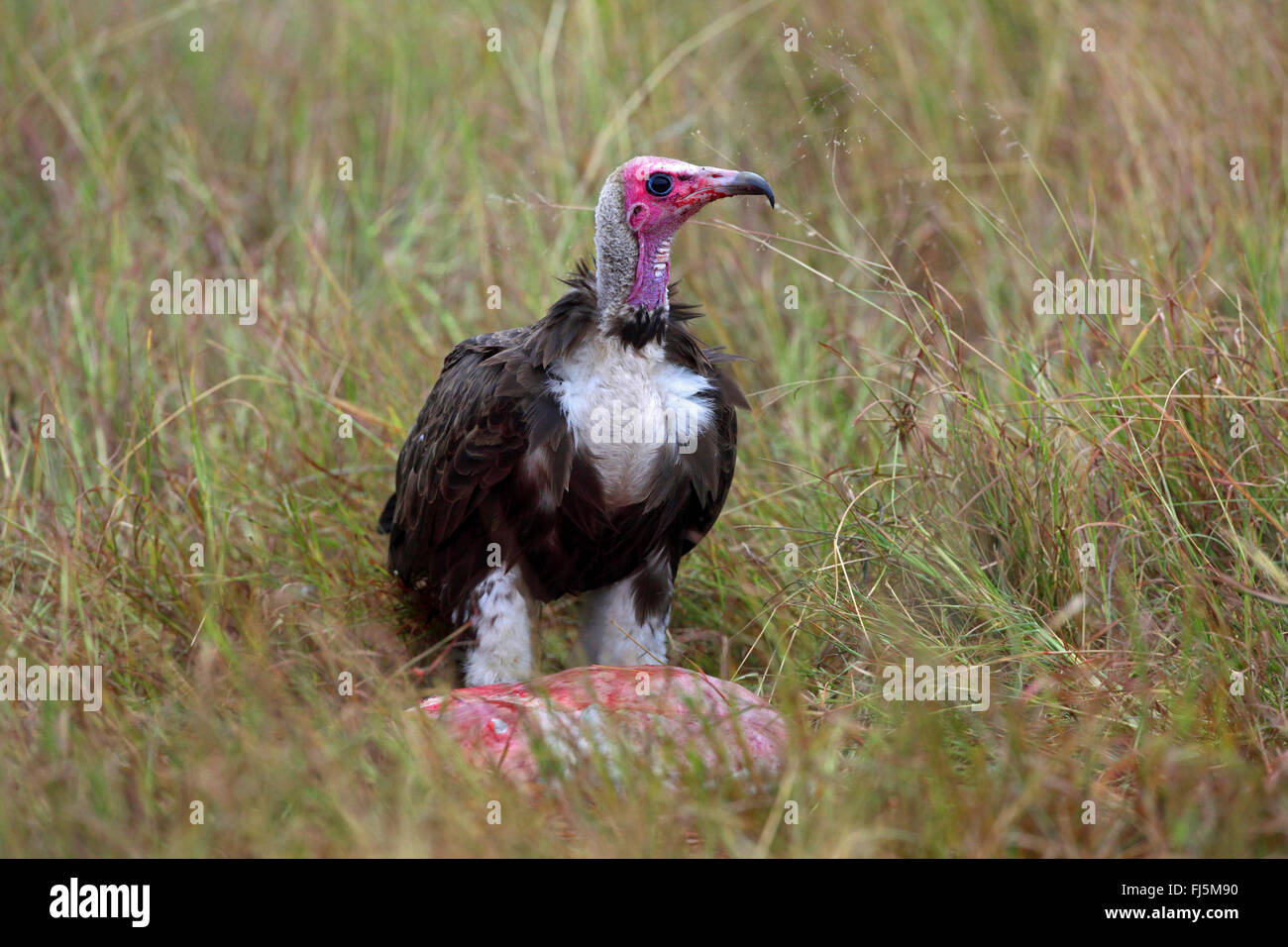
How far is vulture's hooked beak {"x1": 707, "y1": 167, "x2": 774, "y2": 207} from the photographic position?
379 cm

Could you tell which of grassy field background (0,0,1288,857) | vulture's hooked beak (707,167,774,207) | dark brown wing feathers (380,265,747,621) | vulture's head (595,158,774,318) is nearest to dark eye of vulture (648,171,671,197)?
vulture's head (595,158,774,318)

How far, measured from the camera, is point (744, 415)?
580cm

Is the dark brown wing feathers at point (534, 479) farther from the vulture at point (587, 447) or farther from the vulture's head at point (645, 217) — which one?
the vulture's head at point (645, 217)

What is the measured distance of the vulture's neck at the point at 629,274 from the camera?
391cm

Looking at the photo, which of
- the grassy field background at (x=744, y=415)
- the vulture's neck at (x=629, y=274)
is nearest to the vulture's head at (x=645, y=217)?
the vulture's neck at (x=629, y=274)

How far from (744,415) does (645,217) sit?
2.01 meters

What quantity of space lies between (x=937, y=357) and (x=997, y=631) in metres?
0.91

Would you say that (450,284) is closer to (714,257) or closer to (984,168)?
(714,257)

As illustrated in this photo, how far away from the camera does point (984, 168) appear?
646cm

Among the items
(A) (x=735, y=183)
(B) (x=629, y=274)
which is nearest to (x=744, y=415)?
(B) (x=629, y=274)

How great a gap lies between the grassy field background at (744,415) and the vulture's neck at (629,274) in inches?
21.4

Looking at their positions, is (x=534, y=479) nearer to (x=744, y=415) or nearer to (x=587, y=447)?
(x=587, y=447)
